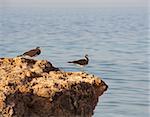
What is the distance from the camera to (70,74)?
30.5 ft

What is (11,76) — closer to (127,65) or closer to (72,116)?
(72,116)

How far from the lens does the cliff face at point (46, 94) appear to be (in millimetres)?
8359

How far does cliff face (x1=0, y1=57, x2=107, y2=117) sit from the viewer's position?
836cm

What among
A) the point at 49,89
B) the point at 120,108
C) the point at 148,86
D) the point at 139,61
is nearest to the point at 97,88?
the point at 49,89

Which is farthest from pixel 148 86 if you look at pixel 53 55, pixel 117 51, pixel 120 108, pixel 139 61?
pixel 117 51

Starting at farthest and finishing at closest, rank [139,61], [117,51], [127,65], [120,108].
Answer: [117,51], [139,61], [127,65], [120,108]

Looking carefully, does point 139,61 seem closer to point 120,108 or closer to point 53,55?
point 53,55

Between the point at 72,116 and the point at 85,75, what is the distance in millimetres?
884

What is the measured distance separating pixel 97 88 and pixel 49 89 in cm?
92

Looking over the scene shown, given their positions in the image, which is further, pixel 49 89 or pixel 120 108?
pixel 120 108

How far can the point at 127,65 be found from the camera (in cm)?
2741

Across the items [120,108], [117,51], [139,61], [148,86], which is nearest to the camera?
[120,108]

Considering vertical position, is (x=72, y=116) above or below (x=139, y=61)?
above

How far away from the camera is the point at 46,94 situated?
8.50 m
